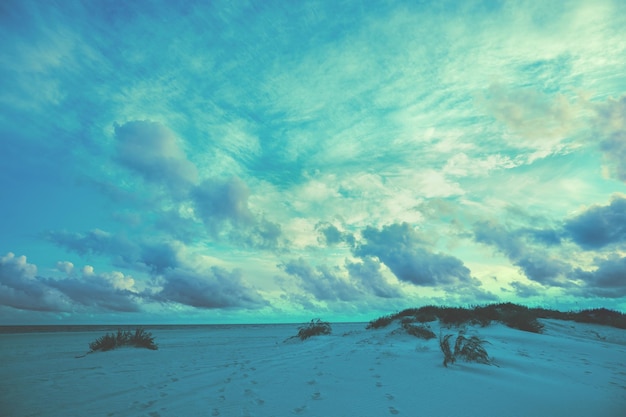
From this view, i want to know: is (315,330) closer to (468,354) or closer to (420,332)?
(420,332)

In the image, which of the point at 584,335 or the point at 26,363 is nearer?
the point at 26,363

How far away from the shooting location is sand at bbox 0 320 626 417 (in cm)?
580

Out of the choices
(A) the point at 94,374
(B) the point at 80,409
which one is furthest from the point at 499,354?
(A) the point at 94,374

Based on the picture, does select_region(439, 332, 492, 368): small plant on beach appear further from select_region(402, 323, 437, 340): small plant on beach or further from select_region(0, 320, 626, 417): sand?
select_region(402, 323, 437, 340): small plant on beach

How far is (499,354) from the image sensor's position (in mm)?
9539

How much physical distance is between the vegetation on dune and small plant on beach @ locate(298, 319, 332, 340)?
3.31 metres

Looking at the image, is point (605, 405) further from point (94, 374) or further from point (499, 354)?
point (94, 374)

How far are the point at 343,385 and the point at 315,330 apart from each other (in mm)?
14563

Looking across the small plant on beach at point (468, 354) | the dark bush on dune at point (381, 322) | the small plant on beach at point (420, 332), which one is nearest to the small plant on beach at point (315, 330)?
the dark bush on dune at point (381, 322)

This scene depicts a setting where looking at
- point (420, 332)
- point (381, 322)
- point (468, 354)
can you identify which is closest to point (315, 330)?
point (381, 322)

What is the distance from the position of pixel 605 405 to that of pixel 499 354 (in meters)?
4.09

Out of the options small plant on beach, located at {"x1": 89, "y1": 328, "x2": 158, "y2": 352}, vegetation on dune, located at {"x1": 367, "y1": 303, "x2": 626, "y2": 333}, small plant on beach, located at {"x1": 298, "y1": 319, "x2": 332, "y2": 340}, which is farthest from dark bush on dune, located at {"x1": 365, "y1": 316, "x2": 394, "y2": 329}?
small plant on beach, located at {"x1": 89, "y1": 328, "x2": 158, "y2": 352}

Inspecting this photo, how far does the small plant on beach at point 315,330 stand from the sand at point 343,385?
9.41 m

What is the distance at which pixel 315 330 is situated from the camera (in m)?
21.4
